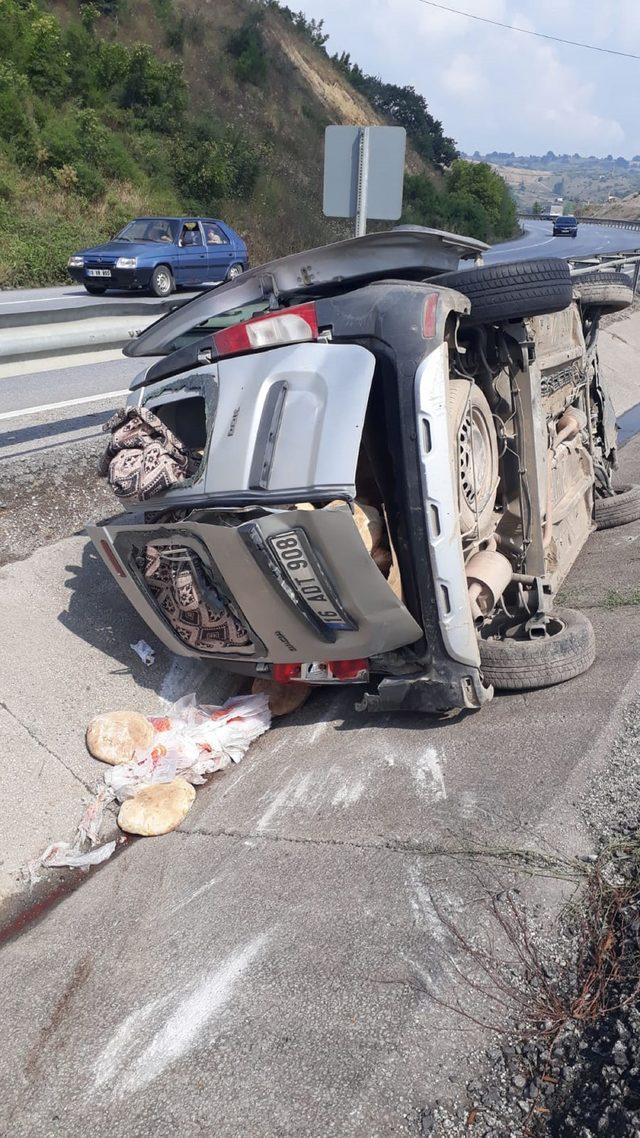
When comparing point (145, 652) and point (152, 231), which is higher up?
point (152, 231)

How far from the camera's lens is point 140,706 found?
4.76 metres

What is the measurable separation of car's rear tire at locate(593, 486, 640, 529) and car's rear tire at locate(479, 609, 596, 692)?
2.59 metres

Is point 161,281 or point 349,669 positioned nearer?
point 349,669

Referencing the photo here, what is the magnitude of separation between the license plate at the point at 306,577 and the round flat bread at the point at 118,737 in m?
1.14

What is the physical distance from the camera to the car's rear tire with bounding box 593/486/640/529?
674 centimetres

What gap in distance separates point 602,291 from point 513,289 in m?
2.47

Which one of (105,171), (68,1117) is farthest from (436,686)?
(105,171)

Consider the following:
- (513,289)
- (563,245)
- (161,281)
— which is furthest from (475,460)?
(563,245)

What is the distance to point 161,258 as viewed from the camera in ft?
58.6

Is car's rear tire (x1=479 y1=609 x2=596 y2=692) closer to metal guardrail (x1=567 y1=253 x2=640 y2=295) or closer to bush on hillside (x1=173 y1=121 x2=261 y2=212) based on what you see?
metal guardrail (x1=567 y1=253 x2=640 y2=295)

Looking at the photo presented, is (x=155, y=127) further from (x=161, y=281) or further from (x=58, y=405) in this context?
(x=58, y=405)

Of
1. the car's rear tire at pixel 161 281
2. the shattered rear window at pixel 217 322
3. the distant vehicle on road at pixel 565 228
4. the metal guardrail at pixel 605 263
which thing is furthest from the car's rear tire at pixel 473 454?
the distant vehicle on road at pixel 565 228

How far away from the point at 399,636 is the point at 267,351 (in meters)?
1.37

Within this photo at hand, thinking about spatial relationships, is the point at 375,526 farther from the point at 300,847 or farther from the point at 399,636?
the point at 300,847
